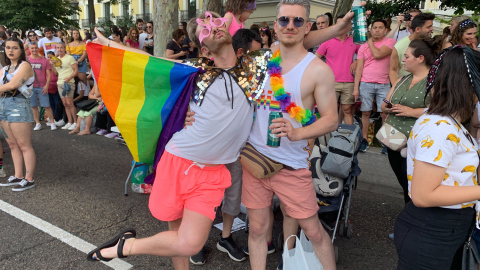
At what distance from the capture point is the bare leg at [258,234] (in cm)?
278

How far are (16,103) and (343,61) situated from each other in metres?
4.83

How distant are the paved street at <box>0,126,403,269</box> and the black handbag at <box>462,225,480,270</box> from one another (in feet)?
4.50

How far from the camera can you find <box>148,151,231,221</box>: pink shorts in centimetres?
251

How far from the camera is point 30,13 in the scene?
30.0 meters

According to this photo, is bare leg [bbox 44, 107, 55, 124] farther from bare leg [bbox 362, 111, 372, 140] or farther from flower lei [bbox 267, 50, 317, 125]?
flower lei [bbox 267, 50, 317, 125]

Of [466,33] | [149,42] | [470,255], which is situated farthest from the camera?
[149,42]

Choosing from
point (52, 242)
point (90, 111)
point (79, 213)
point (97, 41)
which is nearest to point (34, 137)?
point (90, 111)


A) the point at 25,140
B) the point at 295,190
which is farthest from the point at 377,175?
the point at 25,140

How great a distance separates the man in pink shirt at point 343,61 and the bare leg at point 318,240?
3929mm

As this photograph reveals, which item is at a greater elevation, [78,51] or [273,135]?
[78,51]

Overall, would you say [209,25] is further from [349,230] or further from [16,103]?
[16,103]

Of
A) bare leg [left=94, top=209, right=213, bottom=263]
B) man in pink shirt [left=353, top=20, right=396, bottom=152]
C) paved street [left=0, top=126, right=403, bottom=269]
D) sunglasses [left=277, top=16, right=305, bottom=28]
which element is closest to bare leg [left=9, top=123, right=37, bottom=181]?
paved street [left=0, top=126, right=403, bottom=269]

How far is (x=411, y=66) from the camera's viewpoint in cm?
342

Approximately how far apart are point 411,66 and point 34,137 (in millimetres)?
7524
